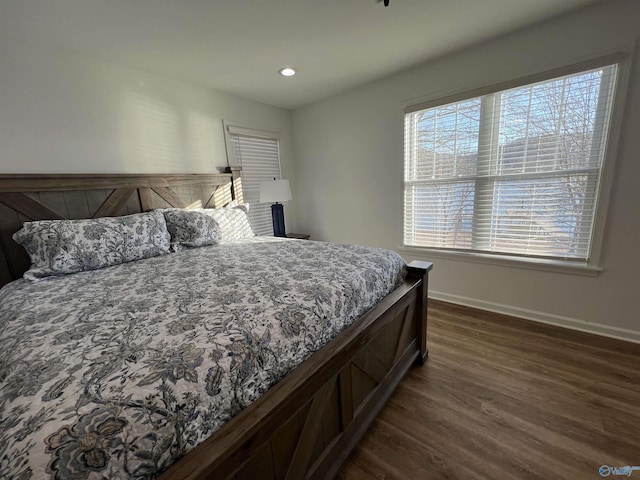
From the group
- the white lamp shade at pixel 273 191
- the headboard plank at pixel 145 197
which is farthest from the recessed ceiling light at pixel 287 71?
the headboard plank at pixel 145 197

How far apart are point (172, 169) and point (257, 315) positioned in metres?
2.30

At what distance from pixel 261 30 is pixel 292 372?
221 cm

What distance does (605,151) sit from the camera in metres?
1.92

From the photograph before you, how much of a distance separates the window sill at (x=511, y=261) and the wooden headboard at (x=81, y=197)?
2383 millimetres

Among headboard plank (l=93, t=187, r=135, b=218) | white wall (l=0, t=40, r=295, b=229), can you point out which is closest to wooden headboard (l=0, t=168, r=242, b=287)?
headboard plank (l=93, t=187, r=135, b=218)

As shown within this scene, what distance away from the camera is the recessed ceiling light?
251 centimetres

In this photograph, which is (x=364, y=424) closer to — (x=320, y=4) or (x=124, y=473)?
(x=124, y=473)

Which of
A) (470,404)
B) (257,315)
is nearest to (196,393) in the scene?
(257,315)

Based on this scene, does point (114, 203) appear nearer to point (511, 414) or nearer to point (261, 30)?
point (261, 30)

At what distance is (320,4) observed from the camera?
168 centimetres

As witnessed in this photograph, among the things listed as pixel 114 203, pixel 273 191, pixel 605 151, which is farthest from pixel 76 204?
pixel 605 151

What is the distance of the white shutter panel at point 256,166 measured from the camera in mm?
3279

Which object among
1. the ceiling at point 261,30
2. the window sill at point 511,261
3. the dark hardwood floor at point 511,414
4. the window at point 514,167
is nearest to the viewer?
the dark hardwood floor at point 511,414

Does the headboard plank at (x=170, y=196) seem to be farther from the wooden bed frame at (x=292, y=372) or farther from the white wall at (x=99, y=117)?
the white wall at (x=99, y=117)
